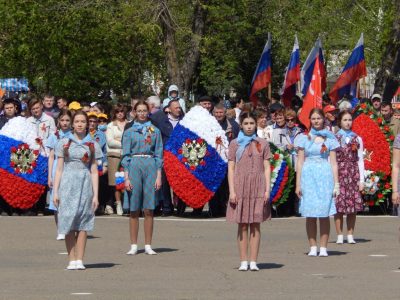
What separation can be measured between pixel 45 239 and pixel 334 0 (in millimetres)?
34092

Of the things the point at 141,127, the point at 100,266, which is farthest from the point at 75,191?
the point at 141,127

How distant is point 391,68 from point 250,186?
20.2 m

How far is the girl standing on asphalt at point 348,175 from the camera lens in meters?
17.1

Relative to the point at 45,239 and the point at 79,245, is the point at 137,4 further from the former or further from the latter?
the point at 79,245

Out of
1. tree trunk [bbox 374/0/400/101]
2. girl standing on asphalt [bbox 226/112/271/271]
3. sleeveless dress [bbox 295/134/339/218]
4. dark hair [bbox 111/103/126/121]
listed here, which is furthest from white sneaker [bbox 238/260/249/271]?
tree trunk [bbox 374/0/400/101]

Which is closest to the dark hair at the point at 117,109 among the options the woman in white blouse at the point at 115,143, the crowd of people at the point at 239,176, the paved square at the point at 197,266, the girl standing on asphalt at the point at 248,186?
the woman in white blouse at the point at 115,143

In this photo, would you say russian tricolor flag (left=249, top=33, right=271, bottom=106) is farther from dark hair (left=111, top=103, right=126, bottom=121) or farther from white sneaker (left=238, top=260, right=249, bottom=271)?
white sneaker (left=238, top=260, right=249, bottom=271)

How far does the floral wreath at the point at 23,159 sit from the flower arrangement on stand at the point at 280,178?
3.62 metres

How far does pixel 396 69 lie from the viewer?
3397cm

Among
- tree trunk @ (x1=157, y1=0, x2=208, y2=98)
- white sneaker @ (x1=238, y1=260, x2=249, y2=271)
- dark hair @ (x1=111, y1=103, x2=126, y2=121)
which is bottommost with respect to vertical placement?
white sneaker @ (x1=238, y1=260, x2=249, y2=271)

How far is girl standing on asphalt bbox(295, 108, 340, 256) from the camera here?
1561 cm

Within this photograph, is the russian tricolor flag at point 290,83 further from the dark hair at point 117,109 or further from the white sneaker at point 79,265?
the white sneaker at point 79,265

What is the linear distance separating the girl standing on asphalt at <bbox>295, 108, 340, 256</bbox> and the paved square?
1.31ft

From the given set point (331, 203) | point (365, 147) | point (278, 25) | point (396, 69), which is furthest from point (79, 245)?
point (278, 25)
